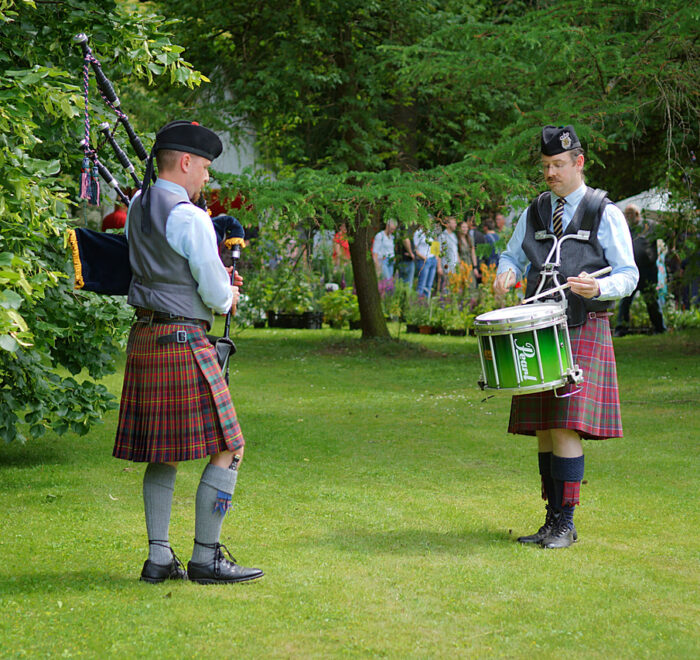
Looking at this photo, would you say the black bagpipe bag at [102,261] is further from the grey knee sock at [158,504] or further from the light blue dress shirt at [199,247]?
the grey knee sock at [158,504]

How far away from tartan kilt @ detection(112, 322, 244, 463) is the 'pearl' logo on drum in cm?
130

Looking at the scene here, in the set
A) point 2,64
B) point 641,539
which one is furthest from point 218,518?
point 2,64

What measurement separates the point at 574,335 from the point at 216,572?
6.41 feet

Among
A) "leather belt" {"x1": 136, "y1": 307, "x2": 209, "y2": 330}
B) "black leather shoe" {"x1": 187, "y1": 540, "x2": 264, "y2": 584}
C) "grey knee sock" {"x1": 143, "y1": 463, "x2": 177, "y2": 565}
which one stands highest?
"leather belt" {"x1": 136, "y1": 307, "x2": 209, "y2": 330}

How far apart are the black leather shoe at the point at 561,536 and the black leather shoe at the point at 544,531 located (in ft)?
0.12

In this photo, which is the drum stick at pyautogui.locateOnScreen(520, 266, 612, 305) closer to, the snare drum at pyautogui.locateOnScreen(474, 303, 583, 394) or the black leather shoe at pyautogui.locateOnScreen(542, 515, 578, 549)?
the snare drum at pyautogui.locateOnScreen(474, 303, 583, 394)

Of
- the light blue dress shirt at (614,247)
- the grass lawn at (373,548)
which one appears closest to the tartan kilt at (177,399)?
the grass lawn at (373,548)

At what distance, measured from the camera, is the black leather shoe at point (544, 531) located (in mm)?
4973

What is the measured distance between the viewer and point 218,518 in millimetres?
4246

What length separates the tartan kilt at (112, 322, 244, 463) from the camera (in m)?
4.12

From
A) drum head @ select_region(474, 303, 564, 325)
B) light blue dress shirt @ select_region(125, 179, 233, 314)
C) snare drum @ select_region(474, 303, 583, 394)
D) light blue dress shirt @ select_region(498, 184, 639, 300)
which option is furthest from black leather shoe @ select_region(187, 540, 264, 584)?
light blue dress shirt @ select_region(498, 184, 639, 300)

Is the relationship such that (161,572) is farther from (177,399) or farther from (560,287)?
(560,287)

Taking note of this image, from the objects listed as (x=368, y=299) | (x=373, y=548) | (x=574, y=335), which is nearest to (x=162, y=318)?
(x=373, y=548)

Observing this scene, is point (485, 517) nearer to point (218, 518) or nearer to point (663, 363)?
point (218, 518)
